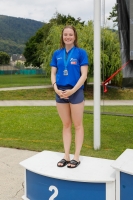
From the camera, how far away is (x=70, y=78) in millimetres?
3412

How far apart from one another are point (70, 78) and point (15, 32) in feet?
534

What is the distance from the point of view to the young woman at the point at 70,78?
3420 millimetres

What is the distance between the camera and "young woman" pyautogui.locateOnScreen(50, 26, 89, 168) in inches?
135

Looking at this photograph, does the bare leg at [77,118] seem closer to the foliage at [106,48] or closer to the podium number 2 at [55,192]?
the podium number 2 at [55,192]

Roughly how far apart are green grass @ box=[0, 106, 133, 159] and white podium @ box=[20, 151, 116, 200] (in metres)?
1.99

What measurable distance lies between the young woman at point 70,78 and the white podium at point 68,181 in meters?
0.19

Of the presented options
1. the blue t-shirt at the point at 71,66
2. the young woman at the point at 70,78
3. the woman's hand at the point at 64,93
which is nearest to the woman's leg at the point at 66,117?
the young woman at the point at 70,78

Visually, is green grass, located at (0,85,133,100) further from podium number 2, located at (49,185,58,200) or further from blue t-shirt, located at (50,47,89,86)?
podium number 2, located at (49,185,58,200)

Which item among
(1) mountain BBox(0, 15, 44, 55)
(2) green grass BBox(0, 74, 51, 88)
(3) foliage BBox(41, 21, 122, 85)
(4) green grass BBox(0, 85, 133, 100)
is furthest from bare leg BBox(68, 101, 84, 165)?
(1) mountain BBox(0, 15, 44, 55)

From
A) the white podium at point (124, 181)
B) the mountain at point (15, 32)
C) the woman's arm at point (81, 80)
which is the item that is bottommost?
the white podium at point (124, 181)

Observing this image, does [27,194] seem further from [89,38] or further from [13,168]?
[89,38]

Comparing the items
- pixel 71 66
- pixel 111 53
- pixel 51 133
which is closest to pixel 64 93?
pixel 71 66

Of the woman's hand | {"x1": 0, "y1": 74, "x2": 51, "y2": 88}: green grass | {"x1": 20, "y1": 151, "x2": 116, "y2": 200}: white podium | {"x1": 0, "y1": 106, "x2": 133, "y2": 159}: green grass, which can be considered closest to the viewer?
{"x1": 20, "y1": 151, "x2": 116, "y2": 200}: white podium

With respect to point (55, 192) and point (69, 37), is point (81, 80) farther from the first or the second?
point (55, 192)
